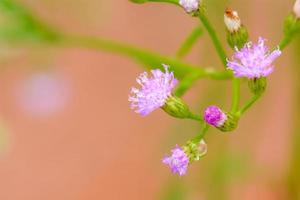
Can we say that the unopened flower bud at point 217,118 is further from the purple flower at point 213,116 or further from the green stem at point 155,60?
the green stem at point 155,60

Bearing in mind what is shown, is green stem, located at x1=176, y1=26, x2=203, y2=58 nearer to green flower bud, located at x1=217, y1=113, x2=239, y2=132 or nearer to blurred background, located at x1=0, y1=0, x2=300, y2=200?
green flower bud, located at x1=217, y1=113, x2=239, y2=132

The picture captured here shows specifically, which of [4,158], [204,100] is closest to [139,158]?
[4,158]

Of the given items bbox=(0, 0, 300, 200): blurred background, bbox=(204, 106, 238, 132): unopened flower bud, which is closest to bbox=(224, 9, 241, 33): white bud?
bbox=(204, 106, 238, 132): unopened flower bud

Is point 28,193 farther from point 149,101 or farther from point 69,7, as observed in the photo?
point 149,101

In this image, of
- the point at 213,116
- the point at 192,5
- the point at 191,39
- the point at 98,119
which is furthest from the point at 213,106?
the point at 98,119

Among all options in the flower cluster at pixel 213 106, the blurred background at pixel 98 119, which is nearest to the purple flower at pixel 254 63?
the flower cluster at pixel 213 106
